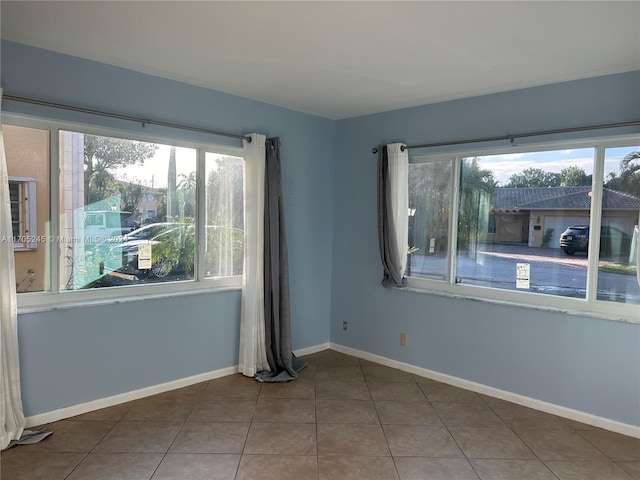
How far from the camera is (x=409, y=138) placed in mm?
4082

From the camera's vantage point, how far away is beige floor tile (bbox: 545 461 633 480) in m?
2.45

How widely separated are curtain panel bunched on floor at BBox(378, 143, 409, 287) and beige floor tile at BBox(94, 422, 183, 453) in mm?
2292

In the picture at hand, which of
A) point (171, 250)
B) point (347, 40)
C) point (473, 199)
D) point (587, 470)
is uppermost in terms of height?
point (347, 40)

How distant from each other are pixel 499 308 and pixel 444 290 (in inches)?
21.0

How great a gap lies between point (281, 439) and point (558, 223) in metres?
2.63

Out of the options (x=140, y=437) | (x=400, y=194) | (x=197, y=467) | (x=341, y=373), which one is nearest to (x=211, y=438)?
(x=197, y=467)

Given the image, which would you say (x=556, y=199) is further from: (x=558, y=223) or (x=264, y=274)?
(x=264, y=274)

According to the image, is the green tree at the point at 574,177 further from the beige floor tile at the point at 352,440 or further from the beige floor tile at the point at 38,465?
the beige floor tile at the point at 38,465

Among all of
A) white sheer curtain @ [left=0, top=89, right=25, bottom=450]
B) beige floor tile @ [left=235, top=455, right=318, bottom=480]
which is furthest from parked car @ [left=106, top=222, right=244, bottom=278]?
beige floor tile @ [left=235, top=455, right=318, bottom=480]

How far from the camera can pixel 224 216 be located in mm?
3854

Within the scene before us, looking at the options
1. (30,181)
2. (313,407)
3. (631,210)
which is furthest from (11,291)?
(631,210)

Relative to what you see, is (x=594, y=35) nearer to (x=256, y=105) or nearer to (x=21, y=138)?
(x=256, y=105)

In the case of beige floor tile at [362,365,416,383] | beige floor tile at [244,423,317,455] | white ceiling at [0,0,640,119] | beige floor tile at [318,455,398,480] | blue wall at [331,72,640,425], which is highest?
white ceiling at [0,0,640,119]

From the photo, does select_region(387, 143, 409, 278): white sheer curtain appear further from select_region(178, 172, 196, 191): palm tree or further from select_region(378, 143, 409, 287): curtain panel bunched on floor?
select_region(178, 172, 196, 191): palm tree
